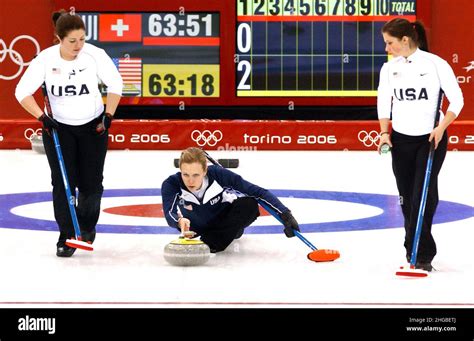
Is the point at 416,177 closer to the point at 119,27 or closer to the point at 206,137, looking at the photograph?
the point at 206,137

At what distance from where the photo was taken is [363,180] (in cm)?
1241

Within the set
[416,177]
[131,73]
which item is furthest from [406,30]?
[131,73]

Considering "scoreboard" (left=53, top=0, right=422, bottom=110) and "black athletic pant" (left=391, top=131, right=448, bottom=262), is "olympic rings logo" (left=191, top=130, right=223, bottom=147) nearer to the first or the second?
"scoreboard" (left=53, top=0, right=422, bottom=110)

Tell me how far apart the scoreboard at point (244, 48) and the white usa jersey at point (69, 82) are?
8576 millimetres

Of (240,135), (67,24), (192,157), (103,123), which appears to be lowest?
(240,135)

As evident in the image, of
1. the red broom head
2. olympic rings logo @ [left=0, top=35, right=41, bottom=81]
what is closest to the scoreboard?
olympic rings logo @ [left=0, top=35, right=41, bottom=81]

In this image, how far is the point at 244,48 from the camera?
52.3 ft

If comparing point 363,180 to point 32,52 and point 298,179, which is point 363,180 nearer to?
point 298,179

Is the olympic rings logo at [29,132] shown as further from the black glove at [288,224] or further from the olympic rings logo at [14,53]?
the black glove at [288,224]

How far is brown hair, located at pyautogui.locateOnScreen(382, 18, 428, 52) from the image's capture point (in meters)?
6.54

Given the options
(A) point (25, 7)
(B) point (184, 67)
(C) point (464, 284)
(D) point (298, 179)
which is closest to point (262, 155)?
(B) point (184, 67)

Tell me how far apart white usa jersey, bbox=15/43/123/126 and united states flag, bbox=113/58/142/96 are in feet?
28.3

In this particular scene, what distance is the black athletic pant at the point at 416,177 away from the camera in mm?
6652

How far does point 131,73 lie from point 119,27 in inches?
27.7
